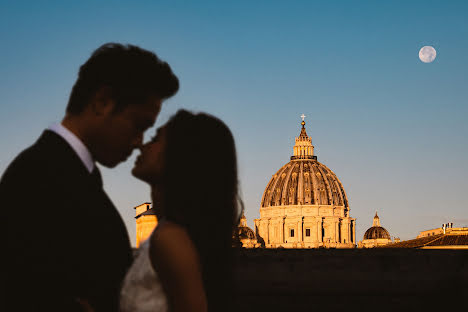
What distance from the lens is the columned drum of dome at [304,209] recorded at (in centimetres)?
10850

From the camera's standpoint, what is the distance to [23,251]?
5.79ft

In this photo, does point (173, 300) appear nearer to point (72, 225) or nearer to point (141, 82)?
point (72, 225)

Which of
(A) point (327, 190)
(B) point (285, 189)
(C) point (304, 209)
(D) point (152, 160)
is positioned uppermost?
(B) point (285, 189)

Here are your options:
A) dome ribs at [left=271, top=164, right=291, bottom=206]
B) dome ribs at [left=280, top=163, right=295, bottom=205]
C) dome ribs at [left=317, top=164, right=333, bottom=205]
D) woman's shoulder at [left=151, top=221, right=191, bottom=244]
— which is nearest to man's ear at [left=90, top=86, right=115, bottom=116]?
woman's shoulder at [left=151, top=221, right=191, bottom=244]

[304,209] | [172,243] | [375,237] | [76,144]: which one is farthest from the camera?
[375,237]

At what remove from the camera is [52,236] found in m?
1.78

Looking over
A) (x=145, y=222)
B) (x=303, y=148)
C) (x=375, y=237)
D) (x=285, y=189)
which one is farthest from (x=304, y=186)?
(x=145, y=222)

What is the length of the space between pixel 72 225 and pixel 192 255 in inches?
13.8

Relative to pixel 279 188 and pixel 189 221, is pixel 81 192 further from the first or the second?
pixel 279 188

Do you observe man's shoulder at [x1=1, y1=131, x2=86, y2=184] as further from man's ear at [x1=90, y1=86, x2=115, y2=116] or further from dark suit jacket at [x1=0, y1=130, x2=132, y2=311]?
man's ear at [x1=90, y1=86, x2=115, y2=116]

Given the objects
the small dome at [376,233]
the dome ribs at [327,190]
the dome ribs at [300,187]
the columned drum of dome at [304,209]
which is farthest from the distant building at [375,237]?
the dome ribs at [300,187]

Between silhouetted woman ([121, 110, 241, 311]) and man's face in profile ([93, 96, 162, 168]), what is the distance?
0.25 ft

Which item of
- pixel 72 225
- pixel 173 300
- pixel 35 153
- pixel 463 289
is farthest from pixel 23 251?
pixel 463 289

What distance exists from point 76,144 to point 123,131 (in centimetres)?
15
